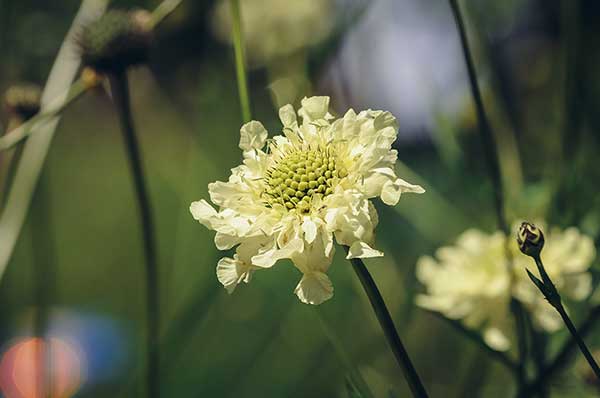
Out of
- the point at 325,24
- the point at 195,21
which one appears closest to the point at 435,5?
the point at 325,24

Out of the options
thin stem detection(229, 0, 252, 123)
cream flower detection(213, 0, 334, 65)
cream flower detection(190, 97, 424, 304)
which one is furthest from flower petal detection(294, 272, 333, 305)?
cream flower detection(213, 0, 334, 65)

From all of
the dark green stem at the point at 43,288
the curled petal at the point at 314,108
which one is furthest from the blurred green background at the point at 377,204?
the curled petal at the point at 314,108

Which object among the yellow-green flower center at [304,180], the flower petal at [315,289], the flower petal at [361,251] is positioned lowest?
the flower petal at [315,289]

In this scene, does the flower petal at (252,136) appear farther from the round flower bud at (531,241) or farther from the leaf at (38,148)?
the leaf at (38,148)

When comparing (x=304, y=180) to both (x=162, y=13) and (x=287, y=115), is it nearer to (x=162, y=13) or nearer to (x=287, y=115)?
(x=287, y=115)

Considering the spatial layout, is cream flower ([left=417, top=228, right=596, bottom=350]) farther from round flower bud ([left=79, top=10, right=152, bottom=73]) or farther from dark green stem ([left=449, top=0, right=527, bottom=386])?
round flower bud ([left=79, top=10, right=152, bottom=73])

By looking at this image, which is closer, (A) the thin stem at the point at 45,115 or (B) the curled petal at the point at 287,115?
(B) the curled petal at the point at 287,115
